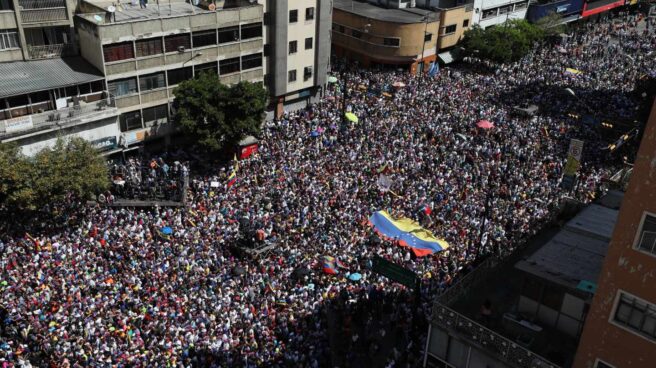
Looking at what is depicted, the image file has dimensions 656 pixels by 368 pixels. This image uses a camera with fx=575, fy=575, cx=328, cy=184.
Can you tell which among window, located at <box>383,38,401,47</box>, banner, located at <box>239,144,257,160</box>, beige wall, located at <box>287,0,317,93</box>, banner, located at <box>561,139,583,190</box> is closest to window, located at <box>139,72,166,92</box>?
banner, located at <box>239,144,257,160</box>

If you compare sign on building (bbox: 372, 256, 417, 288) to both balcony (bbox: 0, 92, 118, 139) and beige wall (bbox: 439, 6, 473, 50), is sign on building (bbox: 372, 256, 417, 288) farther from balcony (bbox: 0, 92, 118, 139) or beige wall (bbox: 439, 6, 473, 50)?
beige wall (bbox: 439, 6, 473, 50)

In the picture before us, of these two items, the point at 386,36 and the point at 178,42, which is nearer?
the point at 178,42

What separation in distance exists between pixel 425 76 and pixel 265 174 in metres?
30.8

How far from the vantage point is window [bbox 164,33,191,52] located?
41.1 metres

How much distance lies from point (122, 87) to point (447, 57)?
4186 cm

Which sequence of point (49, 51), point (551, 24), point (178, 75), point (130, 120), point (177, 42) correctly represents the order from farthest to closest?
point (551, 24) → point (178, 75) → point (177, 42) → point (130, 120) → point (49, 51)

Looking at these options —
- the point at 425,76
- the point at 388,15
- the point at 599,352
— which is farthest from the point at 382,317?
the point at 388,15

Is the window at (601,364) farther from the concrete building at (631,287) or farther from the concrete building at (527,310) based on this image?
the concrete building at (527,310)

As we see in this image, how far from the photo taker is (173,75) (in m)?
42.3

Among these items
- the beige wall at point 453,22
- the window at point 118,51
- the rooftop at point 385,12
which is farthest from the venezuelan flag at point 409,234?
the beige wall at point 453,22

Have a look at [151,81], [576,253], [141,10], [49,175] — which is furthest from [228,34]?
[576,253]

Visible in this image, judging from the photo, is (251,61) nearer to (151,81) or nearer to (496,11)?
(151,81)

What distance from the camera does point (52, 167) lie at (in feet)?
106

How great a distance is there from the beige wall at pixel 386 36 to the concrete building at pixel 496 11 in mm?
8917
